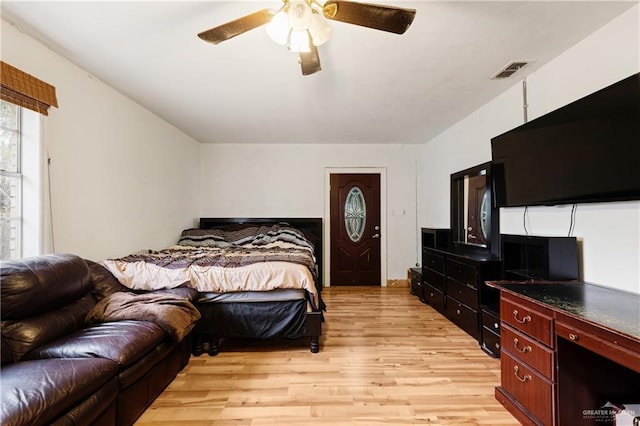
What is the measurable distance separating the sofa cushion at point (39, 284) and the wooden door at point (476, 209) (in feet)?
12.1

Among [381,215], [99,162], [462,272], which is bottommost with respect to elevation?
[462,272]

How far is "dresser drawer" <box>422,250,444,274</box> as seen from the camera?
11.5ft

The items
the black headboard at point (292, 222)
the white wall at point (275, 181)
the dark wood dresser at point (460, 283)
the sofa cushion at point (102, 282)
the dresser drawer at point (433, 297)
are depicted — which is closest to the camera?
the sofa cushion at point (102, 282)

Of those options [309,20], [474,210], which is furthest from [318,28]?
[474,210]

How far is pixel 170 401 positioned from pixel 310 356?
3.50 feet

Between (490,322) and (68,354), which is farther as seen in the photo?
(490,322)

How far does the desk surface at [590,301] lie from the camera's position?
1.22 metres

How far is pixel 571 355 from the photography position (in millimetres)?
1467

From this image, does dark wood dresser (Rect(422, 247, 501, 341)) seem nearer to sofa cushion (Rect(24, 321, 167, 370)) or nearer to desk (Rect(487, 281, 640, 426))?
desk (Rect(487, 281, 640, 426))

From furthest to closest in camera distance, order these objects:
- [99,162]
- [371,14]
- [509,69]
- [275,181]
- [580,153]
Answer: [275,181], [99,162], [509,69], [580,153], [371,14]

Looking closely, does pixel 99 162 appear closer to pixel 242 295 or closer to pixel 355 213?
pixel 242 295

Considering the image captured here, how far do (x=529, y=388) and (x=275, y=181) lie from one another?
13.7ft

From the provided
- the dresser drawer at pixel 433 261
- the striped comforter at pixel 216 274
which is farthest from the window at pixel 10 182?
the dresser drawer at pixel 433 261

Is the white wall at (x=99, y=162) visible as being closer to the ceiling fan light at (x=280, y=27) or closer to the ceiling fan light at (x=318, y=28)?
the ceiling fan light at (x=280, y=27)
